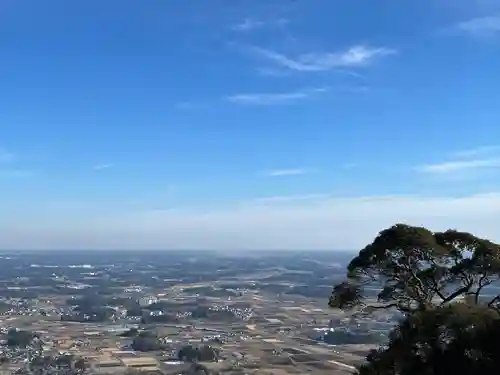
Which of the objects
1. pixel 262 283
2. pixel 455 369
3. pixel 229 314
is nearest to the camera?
pixel 455 369

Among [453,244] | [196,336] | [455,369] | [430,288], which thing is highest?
[453,244]

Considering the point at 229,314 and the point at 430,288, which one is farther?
the point at 229,314

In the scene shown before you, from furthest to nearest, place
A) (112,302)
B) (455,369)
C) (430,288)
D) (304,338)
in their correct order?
(112,302), (304,338), (430,288), (455,369)

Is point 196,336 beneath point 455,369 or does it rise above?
beneath

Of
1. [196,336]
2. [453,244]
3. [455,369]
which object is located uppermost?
[453,244]

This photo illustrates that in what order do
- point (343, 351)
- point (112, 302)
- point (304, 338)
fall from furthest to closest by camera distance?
point (112, 302) < point (304, 338) < point (343, 351)

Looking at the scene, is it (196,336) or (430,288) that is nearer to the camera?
(430,288)

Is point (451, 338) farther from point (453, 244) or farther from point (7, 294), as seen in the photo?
point (7, 294)

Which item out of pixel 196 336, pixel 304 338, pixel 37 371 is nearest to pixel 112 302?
pixel 196 336

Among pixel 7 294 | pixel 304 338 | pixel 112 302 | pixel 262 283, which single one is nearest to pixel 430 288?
pixel 304 338

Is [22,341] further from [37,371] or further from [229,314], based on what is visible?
[229,314]
